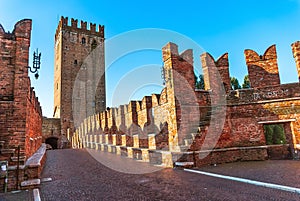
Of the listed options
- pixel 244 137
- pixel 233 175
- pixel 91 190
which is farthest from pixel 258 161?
pixel 91 190

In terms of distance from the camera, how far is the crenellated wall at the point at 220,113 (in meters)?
8.64

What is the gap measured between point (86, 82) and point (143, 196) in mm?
35691

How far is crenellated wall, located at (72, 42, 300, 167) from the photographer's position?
8.64 meters

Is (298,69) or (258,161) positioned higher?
(298,69)

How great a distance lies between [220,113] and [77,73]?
32.4 m

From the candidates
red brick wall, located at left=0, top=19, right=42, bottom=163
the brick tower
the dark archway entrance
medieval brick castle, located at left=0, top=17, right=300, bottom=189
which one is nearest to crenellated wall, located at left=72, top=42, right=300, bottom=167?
medieval brick castle, located at left=0, top=17, right=300, bottom=189

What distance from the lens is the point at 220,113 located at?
31.2 feet

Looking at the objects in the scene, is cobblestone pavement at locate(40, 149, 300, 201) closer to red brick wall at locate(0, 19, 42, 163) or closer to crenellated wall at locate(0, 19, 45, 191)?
crenellated wall at locate(0, 19, 45, 191)

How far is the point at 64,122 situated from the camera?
108 ft

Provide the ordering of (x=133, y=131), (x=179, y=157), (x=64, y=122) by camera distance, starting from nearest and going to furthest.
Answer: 1. (x=179, y=157)
2. (x=133, y=131)
3. (x=64, y=122)

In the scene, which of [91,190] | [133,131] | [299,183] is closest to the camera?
[299,183]

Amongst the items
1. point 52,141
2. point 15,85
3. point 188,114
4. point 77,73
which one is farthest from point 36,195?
point 77,73

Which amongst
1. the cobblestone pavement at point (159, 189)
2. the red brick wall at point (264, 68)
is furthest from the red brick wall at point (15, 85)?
the red brick wall at point (264, 68)

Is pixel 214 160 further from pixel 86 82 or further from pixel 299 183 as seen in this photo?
pixel 86 82
